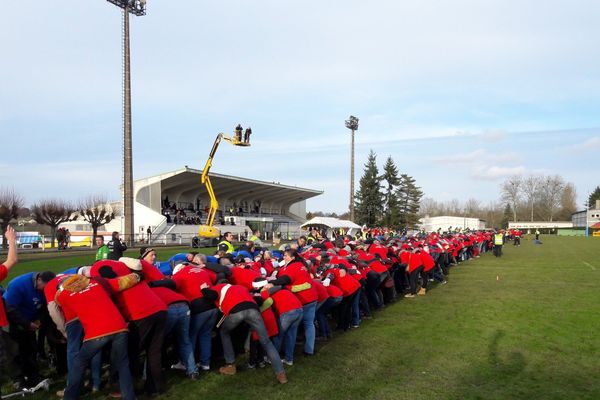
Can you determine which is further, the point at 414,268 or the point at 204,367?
the point at 414,268

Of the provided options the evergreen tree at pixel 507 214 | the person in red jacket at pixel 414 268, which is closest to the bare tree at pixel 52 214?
the person in red jacket at pixel 414 268

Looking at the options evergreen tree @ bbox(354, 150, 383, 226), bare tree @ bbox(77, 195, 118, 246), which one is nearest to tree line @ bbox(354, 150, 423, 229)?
evergreen tree @ bbox(354, 150, 383, 226)

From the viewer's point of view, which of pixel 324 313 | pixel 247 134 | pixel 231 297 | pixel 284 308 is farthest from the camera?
pixel 247 134

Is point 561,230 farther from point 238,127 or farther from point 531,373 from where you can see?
point 531,373

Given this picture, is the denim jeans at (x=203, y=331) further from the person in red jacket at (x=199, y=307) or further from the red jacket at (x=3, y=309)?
the red jacket at (x=3, y=309)

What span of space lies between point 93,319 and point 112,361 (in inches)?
28.2

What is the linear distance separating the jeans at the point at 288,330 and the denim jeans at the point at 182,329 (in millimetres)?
1233

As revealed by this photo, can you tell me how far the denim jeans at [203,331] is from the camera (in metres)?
6.45

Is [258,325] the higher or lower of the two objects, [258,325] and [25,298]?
the lower

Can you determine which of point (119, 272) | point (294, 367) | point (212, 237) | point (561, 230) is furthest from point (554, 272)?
point (561, 230)

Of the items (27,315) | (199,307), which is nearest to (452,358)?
(199,307)

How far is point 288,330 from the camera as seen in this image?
703 centimetres

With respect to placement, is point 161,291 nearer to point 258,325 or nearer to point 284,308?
point 258,325

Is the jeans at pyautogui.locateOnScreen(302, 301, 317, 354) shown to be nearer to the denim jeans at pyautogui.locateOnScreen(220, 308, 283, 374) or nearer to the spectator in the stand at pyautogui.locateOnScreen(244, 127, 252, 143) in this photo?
the denim jeans at pyautogui.locateOnScreen(220, 308, 283, 374)
